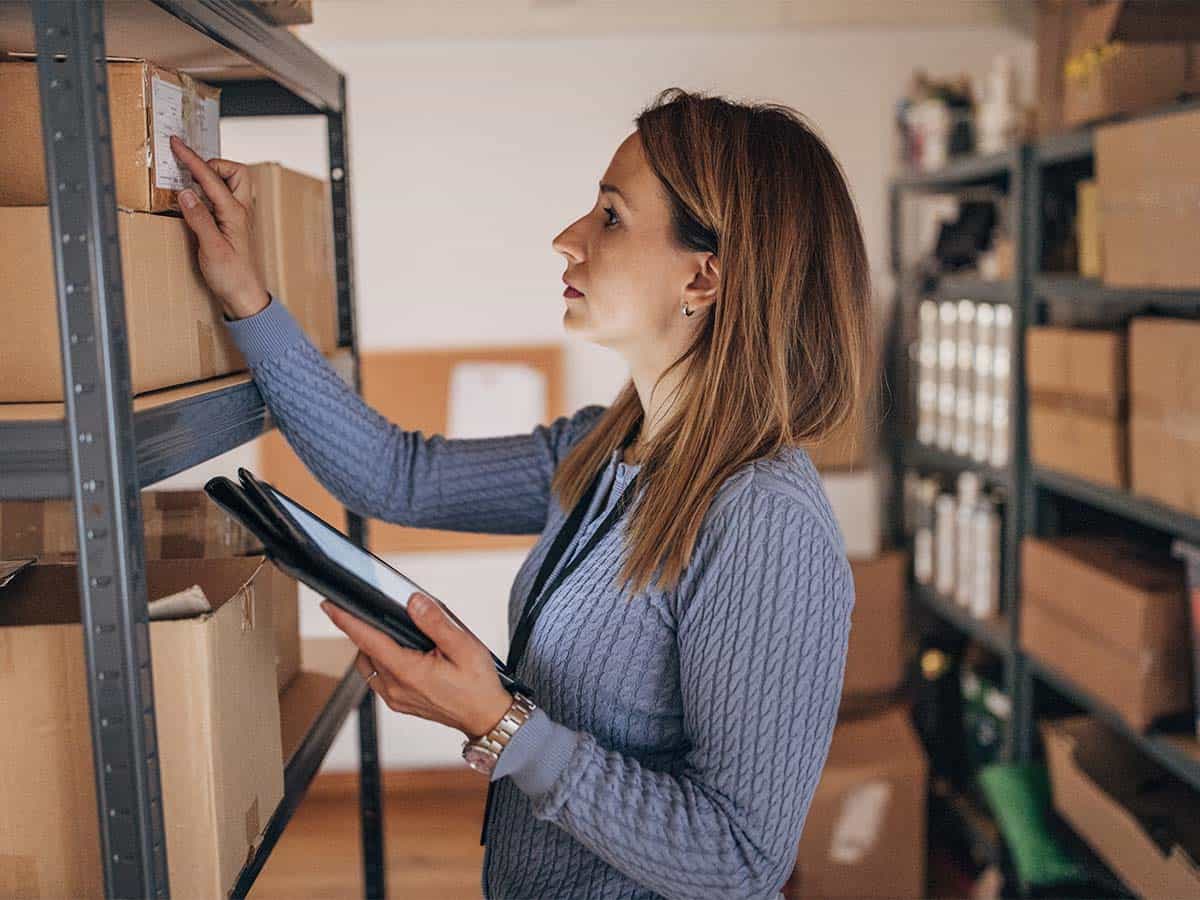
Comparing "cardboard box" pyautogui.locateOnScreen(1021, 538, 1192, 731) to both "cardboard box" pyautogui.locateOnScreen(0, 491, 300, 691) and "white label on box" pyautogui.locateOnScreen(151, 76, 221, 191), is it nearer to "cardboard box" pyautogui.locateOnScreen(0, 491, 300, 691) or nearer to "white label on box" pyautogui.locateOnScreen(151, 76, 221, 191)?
"cardboard box" pyautogui.locateOnScreen(0, 491, 300, 691)

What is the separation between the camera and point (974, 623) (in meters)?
2.90

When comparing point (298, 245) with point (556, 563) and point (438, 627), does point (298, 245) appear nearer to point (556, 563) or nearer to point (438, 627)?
point (556, 563)

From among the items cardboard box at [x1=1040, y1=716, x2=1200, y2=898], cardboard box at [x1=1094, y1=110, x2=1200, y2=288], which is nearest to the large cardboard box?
cardboard box at [x1=1094, y1=110, x2=1200, y2=288]

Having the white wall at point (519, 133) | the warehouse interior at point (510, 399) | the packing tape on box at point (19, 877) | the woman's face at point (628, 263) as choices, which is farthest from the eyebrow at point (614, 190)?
the white wall at point (519, 133)

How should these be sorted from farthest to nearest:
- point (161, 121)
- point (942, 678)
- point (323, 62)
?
point (942, 678) < point (323, 62) < point (161, 121)

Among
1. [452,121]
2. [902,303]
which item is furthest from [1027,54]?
[452,121]

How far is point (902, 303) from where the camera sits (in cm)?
345

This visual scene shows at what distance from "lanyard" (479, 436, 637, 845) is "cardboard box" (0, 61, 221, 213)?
536mm

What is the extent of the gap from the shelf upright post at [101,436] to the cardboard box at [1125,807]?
164 centimetres

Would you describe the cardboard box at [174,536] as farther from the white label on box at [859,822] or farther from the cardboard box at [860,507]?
the cardboard box at [860,507]

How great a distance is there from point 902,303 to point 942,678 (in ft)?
3.52

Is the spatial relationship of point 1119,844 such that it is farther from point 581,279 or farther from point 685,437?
point 581,279

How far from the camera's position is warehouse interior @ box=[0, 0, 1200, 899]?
96 centimetres

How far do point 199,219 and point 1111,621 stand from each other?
1.77 metres
